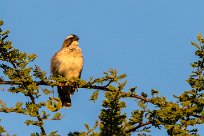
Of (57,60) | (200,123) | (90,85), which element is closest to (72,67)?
(57,60)

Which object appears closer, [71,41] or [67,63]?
[67,63]

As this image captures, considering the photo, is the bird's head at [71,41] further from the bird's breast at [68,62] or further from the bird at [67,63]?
the bird's breast at [68,62]

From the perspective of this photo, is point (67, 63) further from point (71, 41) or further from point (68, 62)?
point (71, 41)

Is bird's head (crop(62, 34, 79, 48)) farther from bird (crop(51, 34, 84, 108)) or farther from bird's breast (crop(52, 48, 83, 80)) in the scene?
bird's breast (crop(52, 48, 83, 80))

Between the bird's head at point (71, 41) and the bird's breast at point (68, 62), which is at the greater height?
the bird's head at point (71, 41)

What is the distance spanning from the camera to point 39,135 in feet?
13.9

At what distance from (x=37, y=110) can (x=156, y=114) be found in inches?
51.8

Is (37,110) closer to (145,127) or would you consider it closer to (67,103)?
(145,127)

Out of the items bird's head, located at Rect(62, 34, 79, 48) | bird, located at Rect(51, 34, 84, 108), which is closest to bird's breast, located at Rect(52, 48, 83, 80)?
bird, located at Rect(51, 34, 84, 108)

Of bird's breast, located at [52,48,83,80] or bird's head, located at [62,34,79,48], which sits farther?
bird's head, located at [62,34,79,48]

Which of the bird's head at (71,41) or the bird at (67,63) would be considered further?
the bird's head at (71,41)

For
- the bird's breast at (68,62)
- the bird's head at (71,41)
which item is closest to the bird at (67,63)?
the bird's breast at (68,62)

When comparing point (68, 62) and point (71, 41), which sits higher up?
point (71, 41)

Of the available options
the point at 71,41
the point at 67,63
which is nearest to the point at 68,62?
the point at 67,63
